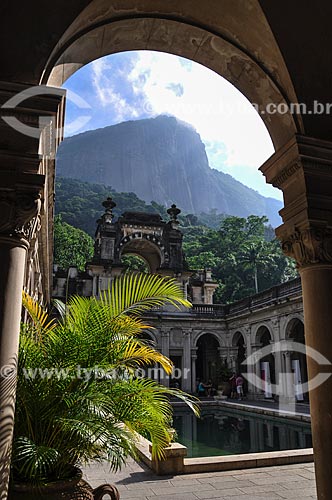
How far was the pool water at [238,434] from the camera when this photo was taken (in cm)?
1156

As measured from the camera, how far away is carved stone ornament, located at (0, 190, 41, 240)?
131 inches

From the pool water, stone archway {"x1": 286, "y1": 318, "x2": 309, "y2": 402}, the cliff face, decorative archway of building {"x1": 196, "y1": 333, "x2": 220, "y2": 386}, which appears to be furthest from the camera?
the cliff face

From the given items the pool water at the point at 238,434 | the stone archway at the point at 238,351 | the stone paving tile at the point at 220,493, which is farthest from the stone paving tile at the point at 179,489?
the stone archway at the point at 238,351

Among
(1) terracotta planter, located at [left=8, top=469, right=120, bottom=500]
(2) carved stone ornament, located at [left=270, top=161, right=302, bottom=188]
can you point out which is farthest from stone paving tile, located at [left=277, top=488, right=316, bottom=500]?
(2) carved stone ornament, located at [left=270, top=161, right=302, bottom=188]

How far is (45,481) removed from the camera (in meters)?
3.34

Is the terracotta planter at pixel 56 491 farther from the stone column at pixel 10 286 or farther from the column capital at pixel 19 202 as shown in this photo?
the column capital at pixel 19 202

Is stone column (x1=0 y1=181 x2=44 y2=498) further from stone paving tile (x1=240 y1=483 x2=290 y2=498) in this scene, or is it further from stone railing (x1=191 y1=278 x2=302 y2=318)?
stone railing (x1=191 y1=278 x2=302 y2=318)

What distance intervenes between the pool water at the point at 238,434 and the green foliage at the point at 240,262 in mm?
27655

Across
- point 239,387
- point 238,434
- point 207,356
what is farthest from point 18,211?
point 207,356

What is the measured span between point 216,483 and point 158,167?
15510 centimetres

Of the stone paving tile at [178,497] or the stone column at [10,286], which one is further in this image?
the stone paving tile at [178,497]

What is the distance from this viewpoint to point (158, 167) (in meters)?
158

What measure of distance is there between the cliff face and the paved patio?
5253 inches

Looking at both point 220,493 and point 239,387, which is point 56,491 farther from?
point 239,387
